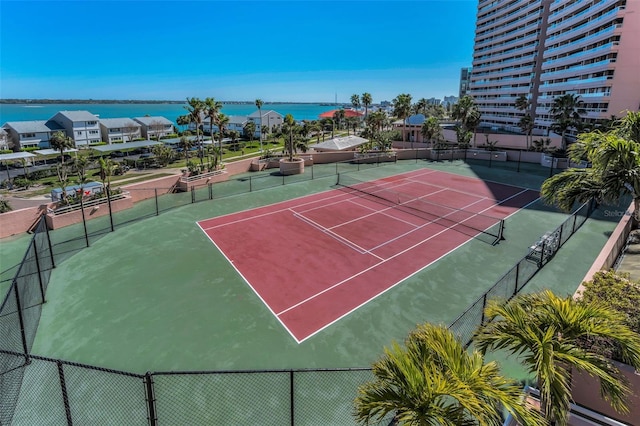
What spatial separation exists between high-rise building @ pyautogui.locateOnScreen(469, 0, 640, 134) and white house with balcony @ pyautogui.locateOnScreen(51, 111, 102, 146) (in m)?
93.6

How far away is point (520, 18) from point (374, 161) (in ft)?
237

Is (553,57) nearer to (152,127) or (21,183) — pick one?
(21,183)

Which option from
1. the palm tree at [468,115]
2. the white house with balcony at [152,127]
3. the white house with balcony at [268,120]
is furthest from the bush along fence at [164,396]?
the white house with balcony at [268,120]

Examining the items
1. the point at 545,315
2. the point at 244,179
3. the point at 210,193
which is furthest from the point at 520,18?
the point at 545,315

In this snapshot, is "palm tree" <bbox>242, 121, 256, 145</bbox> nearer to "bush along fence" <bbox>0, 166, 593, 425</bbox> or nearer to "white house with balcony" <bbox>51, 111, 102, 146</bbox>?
"white house with balcony" <bbox>51, 111, 102, 146</bbox>

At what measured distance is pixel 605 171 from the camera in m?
10.2

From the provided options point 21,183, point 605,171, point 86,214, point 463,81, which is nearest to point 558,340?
point 605,171

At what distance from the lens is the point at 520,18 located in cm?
8250

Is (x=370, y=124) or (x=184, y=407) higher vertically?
(x=370, y=124)

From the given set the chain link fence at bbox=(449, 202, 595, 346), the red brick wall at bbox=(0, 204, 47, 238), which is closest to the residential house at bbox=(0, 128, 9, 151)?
the red brick wall at bbox=(0, 204, 47, 238)

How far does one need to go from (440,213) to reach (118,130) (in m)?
80.5

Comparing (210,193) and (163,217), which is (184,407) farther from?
(210,193)

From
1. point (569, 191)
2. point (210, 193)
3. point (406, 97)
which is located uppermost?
point (406, 97)

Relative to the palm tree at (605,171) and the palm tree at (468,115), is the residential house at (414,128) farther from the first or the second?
the palm tree at (605,171)
